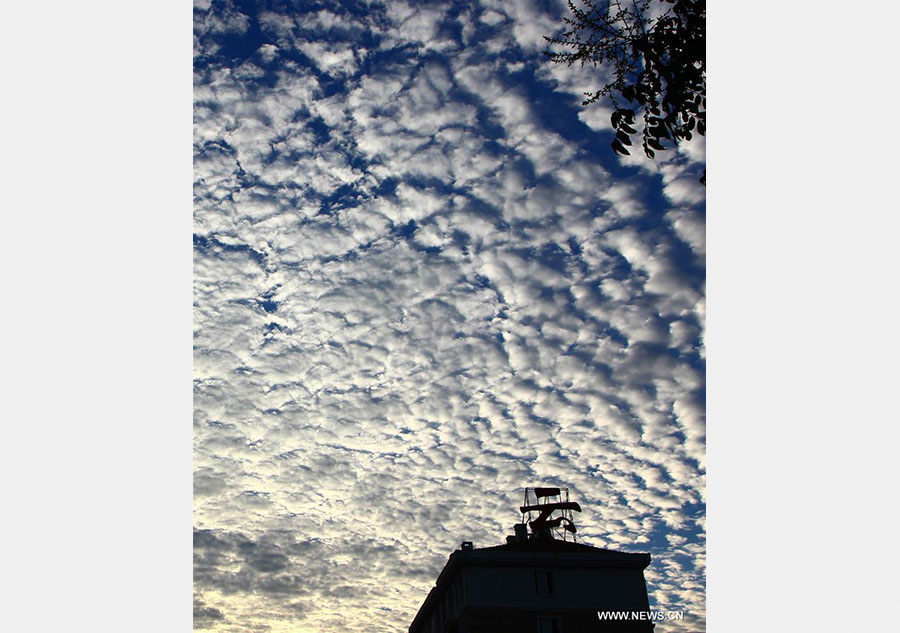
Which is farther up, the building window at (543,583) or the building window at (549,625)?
the building window at (543,583)

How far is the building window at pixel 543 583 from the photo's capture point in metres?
30.7

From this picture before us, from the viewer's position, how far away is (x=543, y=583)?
3084 centimetres

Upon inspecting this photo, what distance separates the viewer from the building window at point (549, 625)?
99.3 feet

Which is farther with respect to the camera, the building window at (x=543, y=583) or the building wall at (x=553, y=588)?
the building window at (x=543, y=583)

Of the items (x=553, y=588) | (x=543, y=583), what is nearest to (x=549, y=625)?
(x=553, y=588)

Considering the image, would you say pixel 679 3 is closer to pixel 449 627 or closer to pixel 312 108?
pixel 312 108

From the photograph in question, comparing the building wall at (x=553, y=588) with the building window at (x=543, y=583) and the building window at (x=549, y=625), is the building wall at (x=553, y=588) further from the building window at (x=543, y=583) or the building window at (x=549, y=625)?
the building window at (x=549, y=625)

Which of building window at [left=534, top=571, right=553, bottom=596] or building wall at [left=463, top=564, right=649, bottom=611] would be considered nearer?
building wall at [left=463, top=564, right=649, bottom=611]

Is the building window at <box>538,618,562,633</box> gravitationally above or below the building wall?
below

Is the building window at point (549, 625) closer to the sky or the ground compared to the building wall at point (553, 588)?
closer to the ground

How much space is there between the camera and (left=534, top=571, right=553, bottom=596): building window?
3067 centimetres

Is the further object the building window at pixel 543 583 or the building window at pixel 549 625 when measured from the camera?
the building window at pixel 543 583

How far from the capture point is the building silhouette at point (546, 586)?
29.8 metres

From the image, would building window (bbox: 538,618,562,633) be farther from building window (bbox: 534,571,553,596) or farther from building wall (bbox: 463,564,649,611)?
building window (bbox: 534,571,553,596)
